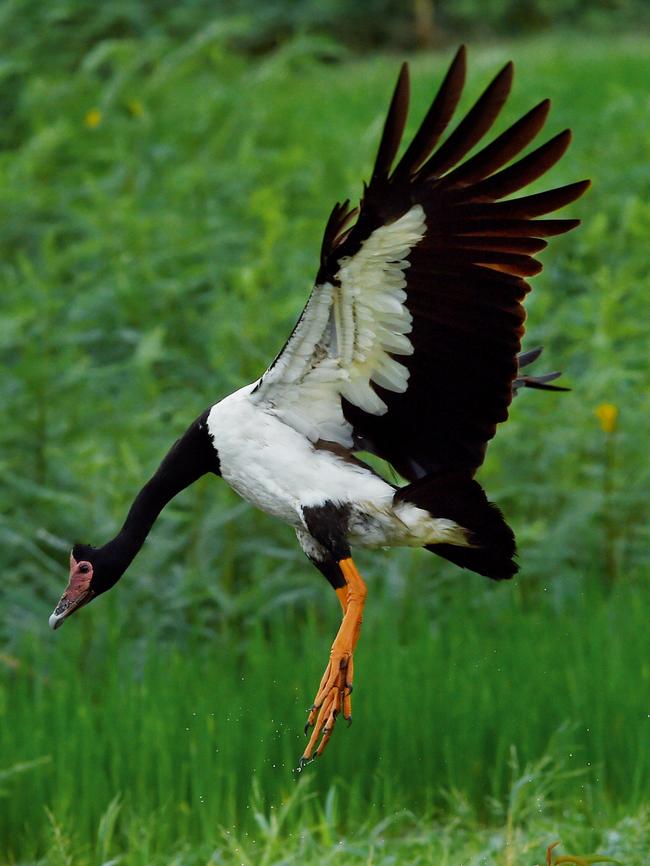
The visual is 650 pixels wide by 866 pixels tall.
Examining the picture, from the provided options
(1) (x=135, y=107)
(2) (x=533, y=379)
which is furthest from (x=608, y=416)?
(1) (x=135, y=107)

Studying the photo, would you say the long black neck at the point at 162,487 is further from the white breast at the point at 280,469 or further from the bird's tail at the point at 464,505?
the bird's tail at the point at 464,505

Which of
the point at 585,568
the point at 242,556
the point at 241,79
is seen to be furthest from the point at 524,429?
the point at 241,79

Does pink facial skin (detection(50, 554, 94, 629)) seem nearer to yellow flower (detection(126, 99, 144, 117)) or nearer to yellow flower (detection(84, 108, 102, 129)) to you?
yellow flower (detection(126, 99, 144, 117))

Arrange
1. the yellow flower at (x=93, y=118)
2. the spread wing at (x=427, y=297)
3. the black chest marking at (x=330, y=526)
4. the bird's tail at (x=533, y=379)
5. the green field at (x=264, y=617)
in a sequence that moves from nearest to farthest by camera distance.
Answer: the spread wing at (x=427, y=297) → the black chest marking at (x=330, y=526) → the bird's tail at (x=533, y=379) → the green field at (x=264, y=617) → the yellow flower at (x=93, y=118)

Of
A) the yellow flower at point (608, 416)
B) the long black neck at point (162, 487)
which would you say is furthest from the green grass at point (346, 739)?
the long black neck at point (162, 487)

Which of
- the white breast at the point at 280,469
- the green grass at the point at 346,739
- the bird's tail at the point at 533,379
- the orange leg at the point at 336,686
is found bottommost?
the green grass at the point at 346,739

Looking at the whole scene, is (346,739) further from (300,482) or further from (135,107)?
(135,107)

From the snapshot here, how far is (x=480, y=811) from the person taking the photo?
4.64 m

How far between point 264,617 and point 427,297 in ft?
8.47

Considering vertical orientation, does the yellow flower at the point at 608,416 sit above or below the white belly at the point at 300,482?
above

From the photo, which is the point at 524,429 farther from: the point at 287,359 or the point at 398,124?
the point at 398,124

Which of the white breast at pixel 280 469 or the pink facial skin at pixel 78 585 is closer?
the white breast at pixel 280 469

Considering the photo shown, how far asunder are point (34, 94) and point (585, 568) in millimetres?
6017

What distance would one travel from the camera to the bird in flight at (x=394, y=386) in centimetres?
327
